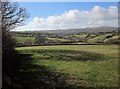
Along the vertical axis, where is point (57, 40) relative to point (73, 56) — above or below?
below

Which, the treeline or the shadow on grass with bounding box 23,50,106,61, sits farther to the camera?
the treeline

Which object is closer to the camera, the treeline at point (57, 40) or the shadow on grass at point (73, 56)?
the shadow on grass at point (73, 56)

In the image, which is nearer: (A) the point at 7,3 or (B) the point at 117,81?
(B) the point at 117,81

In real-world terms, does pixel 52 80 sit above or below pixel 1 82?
below

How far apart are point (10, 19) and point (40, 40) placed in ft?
212

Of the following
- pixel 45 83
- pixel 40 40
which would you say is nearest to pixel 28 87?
pixel 45 83

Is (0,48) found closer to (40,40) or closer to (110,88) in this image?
(110,88)

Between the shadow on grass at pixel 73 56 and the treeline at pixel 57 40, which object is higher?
the shadow on grass at pixel 73 56

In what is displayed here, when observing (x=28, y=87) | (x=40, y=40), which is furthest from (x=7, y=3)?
(x=40, y=40)

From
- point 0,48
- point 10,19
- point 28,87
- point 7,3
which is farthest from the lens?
point 10,19

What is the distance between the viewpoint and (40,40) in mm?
97062

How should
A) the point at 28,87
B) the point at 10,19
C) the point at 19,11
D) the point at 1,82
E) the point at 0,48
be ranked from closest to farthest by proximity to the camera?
the point at 1,82 < the point at 28,87 < the point at 0,48 < the point at 10,19 < the point at 19,11

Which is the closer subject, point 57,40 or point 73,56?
point 73,56

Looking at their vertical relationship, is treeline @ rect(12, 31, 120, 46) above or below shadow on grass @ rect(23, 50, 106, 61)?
below
